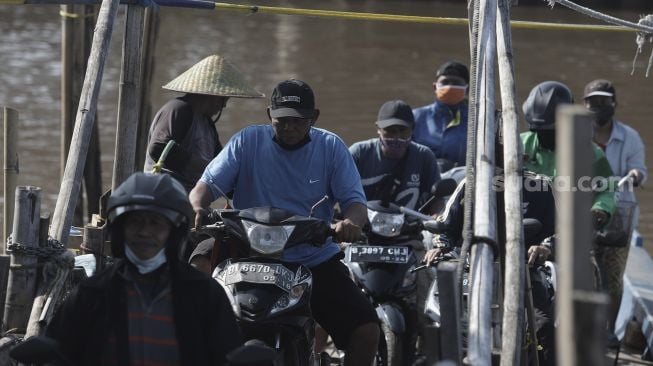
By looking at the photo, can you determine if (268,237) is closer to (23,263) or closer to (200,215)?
(200,215)

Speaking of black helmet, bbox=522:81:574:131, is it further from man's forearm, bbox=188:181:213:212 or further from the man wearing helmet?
the man wearing helmet

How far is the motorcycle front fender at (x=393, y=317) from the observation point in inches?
264

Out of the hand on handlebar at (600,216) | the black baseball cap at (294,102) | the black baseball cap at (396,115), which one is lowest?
the hand on handlebar at (600,216)

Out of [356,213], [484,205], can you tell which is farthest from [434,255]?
[484,205]

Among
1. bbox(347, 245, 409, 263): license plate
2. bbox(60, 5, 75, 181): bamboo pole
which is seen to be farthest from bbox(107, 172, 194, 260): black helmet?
bbox(60, 5, 75, 181): bamboo pole

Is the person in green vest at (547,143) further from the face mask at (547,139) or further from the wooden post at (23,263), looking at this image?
the wooden post at (23,263)

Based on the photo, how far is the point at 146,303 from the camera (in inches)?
155

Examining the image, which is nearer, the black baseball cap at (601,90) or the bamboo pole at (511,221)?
the bamboo pole at (511,221)

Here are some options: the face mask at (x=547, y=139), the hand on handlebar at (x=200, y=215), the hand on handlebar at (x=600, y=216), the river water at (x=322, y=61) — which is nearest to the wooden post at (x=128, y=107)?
the hand on handlebar at (x=200, y=215)

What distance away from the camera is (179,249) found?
13.2ft

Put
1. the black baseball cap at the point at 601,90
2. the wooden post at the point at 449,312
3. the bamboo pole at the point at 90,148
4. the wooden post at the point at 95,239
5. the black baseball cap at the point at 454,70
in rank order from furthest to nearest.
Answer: the bamboo pole at the point at 90,148
the black baseball cap at the point at 454,70
the black baseball cap at the point at 601,90
the wooden post at the point at 95,239
the wooden post at the point at 449,312

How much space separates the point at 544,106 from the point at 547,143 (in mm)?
211

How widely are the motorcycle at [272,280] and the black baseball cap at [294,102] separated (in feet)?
1.87

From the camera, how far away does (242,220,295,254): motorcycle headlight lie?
16.2ft
